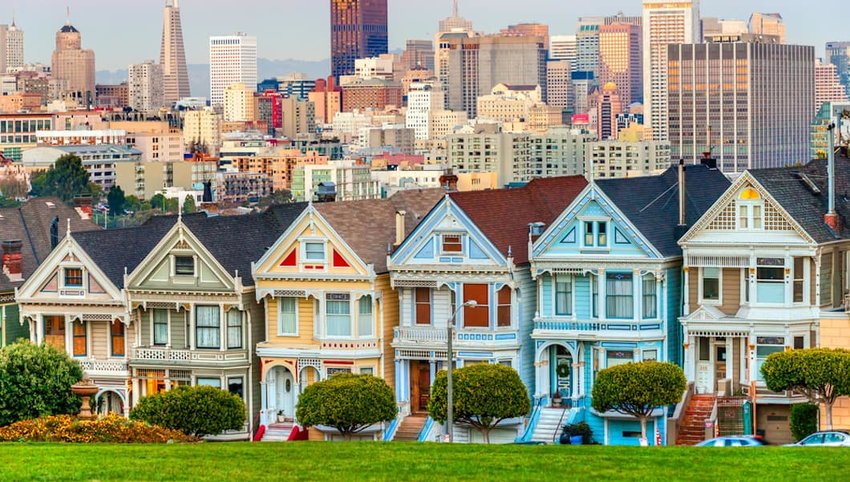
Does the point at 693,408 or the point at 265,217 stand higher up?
the point at 265,217

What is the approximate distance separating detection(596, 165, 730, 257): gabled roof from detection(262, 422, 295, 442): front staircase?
30.0 ft

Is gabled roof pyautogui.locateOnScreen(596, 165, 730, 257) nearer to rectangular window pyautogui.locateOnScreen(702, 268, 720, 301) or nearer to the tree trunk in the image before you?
rectangular window pyautogui.locateOnScreen(702, 268, 720, 301)

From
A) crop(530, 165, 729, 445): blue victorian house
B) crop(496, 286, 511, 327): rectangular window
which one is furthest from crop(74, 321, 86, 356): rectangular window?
crop(530, 165, 729, 445): blue victorian house

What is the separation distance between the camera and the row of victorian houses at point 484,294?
2012 inches

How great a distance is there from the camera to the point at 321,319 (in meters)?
54.9

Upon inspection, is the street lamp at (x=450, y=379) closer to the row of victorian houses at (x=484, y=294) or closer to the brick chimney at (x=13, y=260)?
the row of victorian houses at (x=484, y=294)

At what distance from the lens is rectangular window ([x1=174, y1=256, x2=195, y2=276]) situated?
5622cm

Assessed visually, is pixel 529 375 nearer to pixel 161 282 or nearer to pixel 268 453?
pixel 161 282

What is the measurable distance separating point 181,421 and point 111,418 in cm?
400

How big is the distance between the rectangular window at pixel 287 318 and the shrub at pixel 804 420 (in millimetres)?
12185

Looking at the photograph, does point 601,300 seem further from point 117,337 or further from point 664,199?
point 117,337

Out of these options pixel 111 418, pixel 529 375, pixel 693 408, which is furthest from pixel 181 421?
pixel 693 408

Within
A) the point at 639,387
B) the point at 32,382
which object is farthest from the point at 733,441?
the point at 32,382

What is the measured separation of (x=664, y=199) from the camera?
54344mm
